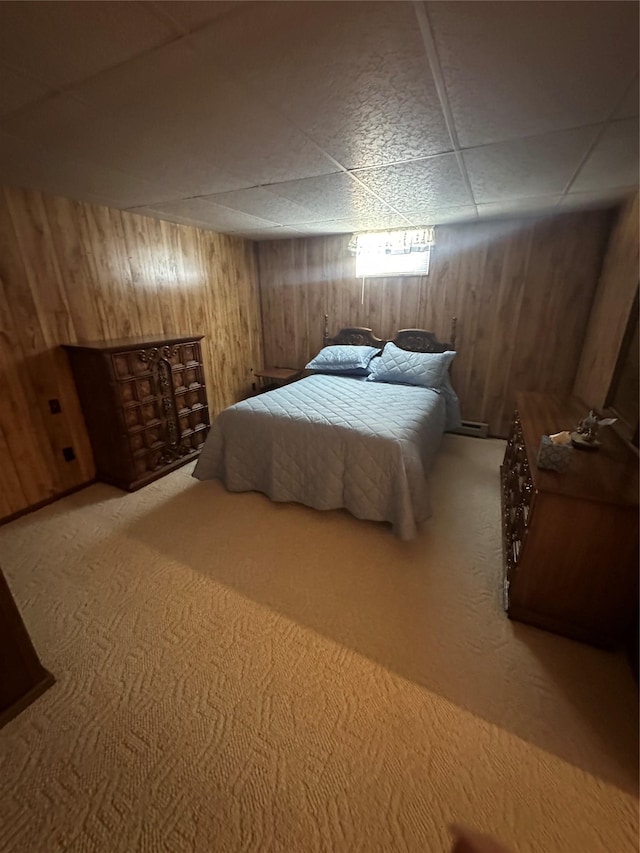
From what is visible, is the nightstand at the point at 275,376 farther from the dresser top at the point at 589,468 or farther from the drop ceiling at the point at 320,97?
the dresser top at the point at 589,468

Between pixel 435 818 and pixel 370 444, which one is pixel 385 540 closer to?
pixel 370 444

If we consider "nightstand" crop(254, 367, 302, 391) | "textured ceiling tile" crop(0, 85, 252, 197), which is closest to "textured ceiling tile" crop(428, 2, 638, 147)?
"textured ceiling tile" crop(0, 85, 252, 197)

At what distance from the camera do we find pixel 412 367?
3.29m

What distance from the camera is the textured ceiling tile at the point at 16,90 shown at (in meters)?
1.06

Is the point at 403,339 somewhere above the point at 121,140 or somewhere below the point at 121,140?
below

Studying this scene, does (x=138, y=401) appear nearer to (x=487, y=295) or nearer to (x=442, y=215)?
(x=442, y=215)

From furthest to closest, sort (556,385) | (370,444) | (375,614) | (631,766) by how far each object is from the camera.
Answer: (556,385) < (370,444) < (375,614) < (631,766)

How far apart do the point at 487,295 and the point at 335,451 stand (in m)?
2.31

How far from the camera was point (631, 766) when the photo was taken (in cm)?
110

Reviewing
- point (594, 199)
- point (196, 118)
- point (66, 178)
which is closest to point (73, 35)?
point (196, 118)

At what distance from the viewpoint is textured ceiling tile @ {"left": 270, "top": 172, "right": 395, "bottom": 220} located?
203 cm

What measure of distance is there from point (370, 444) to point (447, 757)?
4.62ft

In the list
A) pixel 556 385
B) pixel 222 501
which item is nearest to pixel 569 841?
pixel 222 501

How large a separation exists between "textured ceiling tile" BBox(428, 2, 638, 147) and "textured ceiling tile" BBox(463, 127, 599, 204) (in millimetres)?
157
